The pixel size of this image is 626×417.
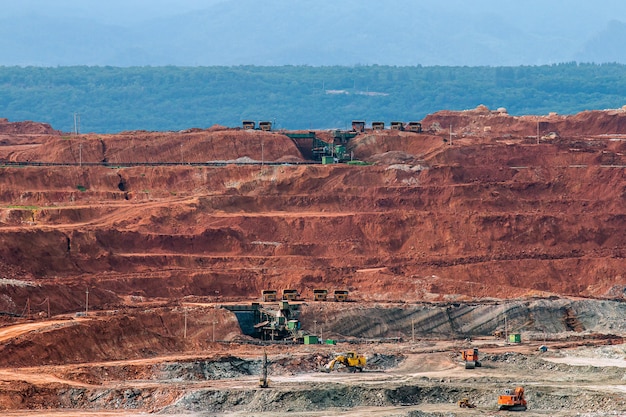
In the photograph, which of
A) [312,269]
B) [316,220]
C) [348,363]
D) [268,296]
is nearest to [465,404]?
[348,363]

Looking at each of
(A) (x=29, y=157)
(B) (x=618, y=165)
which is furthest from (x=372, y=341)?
(A) (x=29, y=157)

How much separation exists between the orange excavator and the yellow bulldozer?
14228 mm

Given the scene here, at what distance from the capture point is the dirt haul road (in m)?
97.3

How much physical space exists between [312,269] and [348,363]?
3850cm

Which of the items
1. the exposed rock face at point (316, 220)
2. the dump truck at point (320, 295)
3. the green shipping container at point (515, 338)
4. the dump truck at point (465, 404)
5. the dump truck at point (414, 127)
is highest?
Result: the dump truck at point (414, 127)

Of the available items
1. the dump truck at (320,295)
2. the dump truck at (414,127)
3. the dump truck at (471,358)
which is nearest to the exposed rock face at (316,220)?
the dump truck at (320,295)

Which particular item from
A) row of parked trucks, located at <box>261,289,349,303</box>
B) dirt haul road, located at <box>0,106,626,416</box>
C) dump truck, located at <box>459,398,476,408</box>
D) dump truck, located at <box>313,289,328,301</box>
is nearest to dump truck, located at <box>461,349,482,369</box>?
dirt haul road, located at <box>0,106,626,416</box>

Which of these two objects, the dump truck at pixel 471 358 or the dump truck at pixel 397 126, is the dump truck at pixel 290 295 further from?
the dump truck at pixel 397 126

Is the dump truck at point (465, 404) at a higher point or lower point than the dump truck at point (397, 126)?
lower

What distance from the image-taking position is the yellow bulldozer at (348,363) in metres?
106

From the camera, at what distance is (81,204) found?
160 m

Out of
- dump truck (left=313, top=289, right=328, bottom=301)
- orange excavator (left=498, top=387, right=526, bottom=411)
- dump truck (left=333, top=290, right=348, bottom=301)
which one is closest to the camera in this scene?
orange excavator (left=498, top=387, right=526, bottom=411)

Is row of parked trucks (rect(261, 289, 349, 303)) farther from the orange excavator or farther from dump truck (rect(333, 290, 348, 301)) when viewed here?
the orange excavator

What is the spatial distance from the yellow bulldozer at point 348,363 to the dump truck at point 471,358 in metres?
6.56
